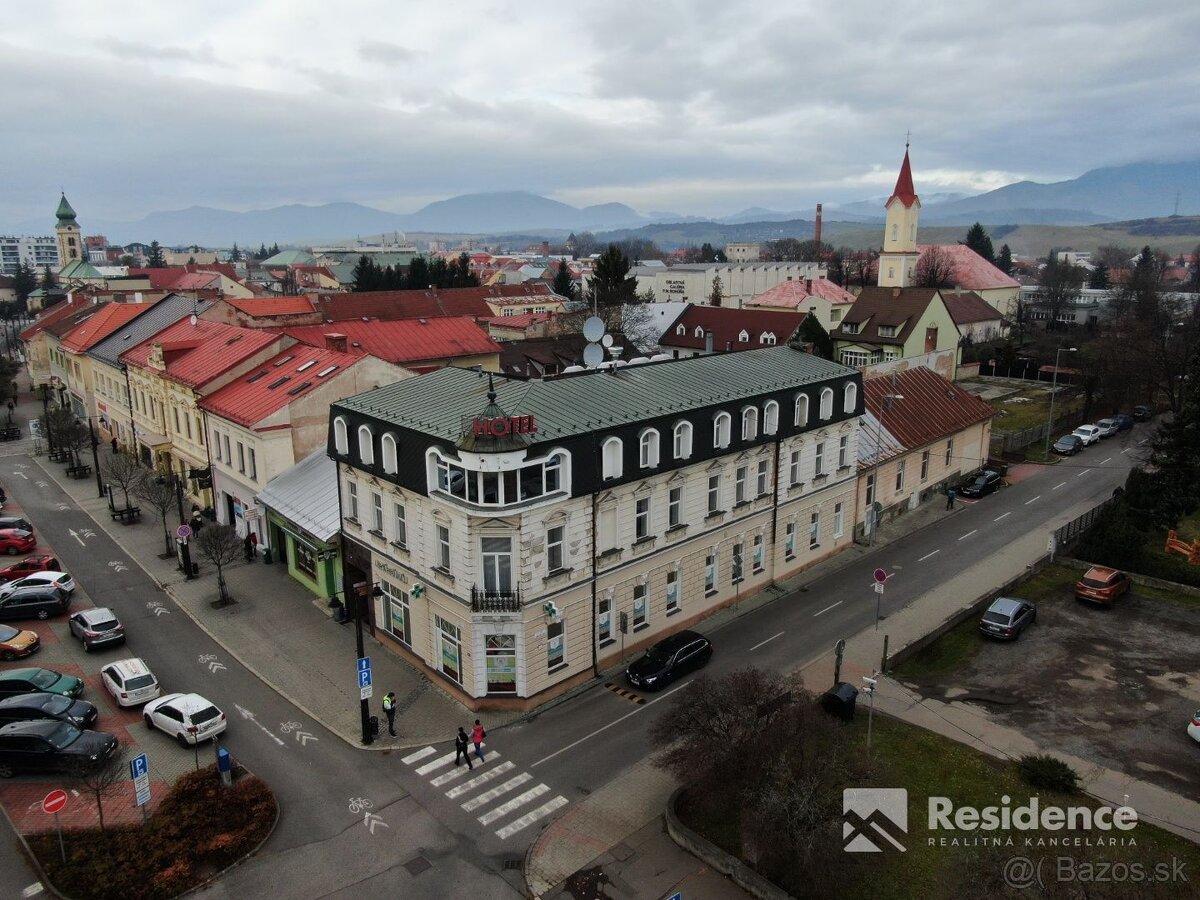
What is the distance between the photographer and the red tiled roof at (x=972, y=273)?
116812 mm

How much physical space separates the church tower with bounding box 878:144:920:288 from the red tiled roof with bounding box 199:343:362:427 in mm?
77734

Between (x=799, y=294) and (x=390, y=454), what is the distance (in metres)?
73.5

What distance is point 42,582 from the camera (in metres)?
34.0

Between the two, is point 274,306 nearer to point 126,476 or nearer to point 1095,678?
point 126,476

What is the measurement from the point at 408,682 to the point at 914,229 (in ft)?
310

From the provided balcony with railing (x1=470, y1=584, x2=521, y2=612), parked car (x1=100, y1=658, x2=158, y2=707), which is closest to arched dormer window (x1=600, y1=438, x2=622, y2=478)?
balcony with railing (x1=470, y1=584, x2=521, y2=612)

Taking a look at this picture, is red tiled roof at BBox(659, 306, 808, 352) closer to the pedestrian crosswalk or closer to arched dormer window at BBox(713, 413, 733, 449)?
arched dormer window at BBox(713, 413, 733, 449)

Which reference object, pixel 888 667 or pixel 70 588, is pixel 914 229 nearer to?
pixel 888 667

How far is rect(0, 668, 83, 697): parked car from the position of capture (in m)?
26.0

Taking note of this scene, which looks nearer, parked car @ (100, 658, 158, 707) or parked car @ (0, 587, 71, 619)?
parked car @ (100, 658, 158, 707)

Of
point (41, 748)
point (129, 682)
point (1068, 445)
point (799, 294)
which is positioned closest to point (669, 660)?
point (129, 682)

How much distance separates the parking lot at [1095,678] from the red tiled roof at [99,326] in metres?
61.8

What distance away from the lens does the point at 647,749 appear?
81.1 ft

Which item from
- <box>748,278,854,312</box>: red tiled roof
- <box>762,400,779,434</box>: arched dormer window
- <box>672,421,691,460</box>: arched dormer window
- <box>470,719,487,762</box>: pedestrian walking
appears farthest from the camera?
<box>748,278,854,312</box>: red tiled roof
